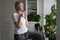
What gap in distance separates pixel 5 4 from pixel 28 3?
45 cm

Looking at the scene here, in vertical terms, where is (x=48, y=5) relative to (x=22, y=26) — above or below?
above

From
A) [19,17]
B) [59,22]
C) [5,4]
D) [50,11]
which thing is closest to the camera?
[59,22]

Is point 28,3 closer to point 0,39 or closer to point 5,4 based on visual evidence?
point 5,4

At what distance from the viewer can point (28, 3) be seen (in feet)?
5.77

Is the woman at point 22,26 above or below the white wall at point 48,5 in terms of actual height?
below

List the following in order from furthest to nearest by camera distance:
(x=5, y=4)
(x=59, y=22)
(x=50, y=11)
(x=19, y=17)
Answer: (x=5, y=4)
(x=50, y=11)
(x=19, y=17)
(x=59, y=22)

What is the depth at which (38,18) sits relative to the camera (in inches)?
70.2

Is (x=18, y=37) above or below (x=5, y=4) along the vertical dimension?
below

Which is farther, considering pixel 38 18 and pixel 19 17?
pixel 38 18

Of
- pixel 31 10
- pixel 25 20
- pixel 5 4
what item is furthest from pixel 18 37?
pixel 5 4

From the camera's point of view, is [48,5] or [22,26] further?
[48,5]

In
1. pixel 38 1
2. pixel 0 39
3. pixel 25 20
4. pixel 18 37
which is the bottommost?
pixel 0 39

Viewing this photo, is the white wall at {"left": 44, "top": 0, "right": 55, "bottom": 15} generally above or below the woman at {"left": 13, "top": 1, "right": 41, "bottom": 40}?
above

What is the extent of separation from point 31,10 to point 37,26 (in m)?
0.24
